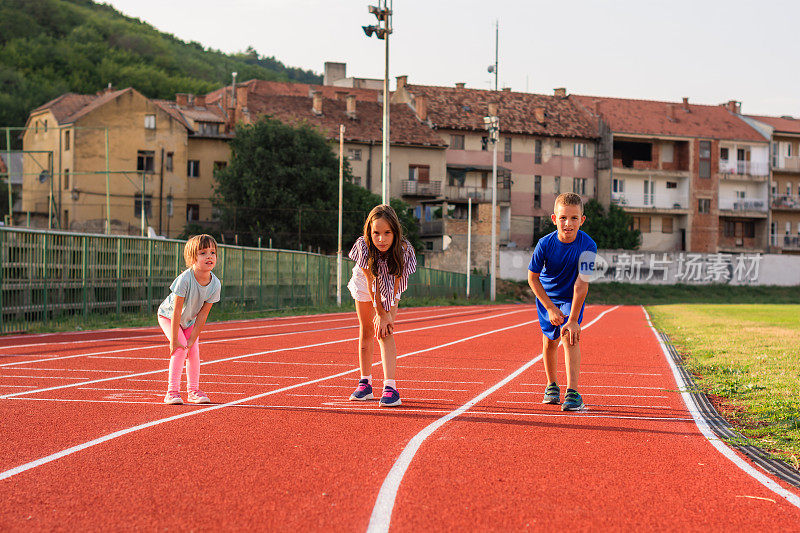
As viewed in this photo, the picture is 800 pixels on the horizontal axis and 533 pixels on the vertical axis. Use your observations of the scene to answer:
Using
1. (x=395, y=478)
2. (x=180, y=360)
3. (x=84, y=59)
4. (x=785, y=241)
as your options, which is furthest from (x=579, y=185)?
(x=395, y=478)

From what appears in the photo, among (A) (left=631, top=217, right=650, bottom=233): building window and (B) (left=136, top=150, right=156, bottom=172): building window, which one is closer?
(B) (left=136, top=150, right=156, bottom=172): building window

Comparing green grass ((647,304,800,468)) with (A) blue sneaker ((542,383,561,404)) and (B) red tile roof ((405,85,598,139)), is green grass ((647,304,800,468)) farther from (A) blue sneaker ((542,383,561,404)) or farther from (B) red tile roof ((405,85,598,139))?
(B) red tile roof ((405,85,598,139))

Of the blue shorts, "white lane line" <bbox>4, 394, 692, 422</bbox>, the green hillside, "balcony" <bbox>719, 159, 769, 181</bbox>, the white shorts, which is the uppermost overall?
the green hillside

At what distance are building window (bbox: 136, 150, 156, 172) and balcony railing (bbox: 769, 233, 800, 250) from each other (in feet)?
168

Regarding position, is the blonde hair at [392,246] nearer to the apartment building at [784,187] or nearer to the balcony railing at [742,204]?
the balcony railing at [742,204]

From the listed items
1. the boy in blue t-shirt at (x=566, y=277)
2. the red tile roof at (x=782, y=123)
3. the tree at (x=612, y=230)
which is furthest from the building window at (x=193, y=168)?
the boy in blue t-shirt at (x=566, y=277)

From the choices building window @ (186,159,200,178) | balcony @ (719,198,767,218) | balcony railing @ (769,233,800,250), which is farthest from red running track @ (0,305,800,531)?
balcony railing @ (769,233,800,250)

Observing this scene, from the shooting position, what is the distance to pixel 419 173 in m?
69.2

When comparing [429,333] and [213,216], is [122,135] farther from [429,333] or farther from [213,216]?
[429,333]

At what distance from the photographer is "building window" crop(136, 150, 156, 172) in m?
59.9

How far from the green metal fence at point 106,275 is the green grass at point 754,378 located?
1216 cm

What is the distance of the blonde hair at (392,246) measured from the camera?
773cm

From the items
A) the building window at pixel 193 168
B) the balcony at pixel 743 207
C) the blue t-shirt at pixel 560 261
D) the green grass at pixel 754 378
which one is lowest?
the green grass at pixel 754 378

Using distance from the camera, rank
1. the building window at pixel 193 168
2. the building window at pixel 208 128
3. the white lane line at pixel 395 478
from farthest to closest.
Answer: the building window at pixel 208 128, the building window at pixel 193 168, the white lane line at pixel 395 478
